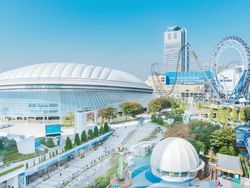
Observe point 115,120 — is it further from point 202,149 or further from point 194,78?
point 194,78

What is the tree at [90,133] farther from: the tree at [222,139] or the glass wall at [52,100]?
the tree at [222,139]

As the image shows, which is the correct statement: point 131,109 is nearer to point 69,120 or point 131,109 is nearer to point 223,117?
point 69,120

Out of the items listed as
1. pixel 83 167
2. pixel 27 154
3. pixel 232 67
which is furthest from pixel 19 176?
pixel 232 67

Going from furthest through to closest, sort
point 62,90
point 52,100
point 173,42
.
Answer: point 173,42 < point 62,90 < point 52,100

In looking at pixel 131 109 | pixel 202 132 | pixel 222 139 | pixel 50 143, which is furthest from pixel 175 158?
pixel 131 109

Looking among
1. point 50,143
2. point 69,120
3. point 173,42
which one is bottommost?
point 50,143

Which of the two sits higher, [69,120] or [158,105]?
[158,105]
